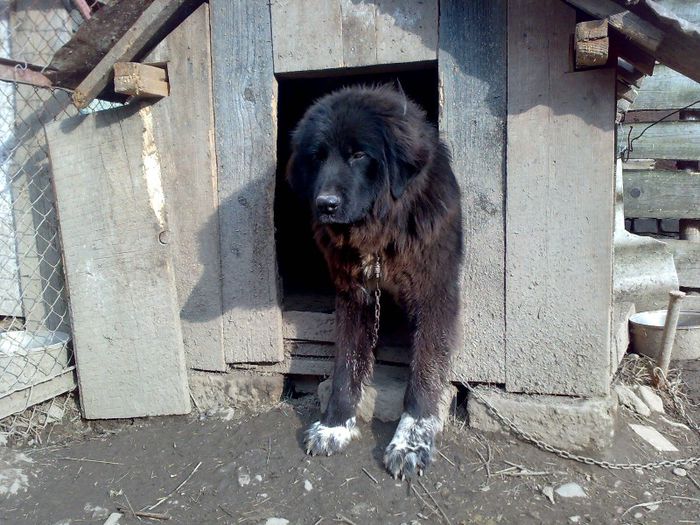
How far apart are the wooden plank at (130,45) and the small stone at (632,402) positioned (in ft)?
11.5

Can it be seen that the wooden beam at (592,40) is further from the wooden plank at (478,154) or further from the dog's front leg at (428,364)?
the dog's front leg at (428,364)

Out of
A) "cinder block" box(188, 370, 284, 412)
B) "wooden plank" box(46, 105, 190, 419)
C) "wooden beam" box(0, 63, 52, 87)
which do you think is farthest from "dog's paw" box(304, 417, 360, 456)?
"wooden beam" box(0, 63, 52, 87)

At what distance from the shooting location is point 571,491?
2.74m

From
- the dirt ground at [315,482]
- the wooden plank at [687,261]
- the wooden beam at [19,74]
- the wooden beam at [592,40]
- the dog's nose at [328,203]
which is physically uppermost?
the wooden beam at [19,74]

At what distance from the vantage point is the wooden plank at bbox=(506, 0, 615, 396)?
2.90 meters

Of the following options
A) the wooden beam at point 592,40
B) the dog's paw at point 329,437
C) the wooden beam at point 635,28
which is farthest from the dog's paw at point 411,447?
the wooden beam at point 635,28

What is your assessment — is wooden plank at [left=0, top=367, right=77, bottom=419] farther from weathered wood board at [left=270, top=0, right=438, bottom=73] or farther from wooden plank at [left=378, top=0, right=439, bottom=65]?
wooden plank at [left=378, top=0, right=439, bottom=65]

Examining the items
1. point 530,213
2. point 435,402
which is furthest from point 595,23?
point 435,402

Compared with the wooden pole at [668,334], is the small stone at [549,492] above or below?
below

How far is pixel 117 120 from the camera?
3.50 metres

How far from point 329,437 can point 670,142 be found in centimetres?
417

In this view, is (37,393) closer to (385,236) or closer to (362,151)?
(385,236)

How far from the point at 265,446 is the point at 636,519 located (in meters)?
1.91

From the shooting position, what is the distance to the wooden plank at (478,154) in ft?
9.88
